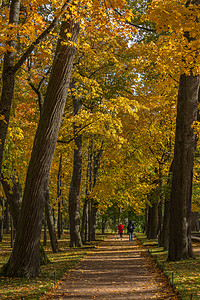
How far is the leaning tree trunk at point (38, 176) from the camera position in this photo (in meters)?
9.38

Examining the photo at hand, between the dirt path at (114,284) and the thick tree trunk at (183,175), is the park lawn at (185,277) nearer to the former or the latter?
the dirt path at (114,284)

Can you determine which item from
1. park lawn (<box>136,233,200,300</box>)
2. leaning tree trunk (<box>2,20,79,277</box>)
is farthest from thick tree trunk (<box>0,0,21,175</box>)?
park lawn (<box>136,233,200,300</box>)

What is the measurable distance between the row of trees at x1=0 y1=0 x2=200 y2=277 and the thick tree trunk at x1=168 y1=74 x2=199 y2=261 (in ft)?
0.11

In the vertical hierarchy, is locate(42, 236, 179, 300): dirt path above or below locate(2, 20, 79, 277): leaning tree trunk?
below

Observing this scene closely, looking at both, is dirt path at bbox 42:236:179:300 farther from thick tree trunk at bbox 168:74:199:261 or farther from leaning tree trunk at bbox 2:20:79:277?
thick tree trunk at bbox 168:74:199:261

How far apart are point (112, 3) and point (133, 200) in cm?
2062

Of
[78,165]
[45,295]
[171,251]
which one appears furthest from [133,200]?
[45,295]

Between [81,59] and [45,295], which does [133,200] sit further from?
[45,295]

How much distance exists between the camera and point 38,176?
960 centimetres

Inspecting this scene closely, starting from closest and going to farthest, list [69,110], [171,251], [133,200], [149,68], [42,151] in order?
[42,151] < [171,251] < [149,68] < [69,110] < [133,200]

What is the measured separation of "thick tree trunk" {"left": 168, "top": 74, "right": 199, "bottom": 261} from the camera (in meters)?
12.3

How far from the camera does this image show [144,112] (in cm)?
2136

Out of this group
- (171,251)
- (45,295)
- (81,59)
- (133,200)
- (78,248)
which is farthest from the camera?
(133,200)

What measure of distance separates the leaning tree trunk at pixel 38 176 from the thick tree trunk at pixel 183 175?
15.4ft
